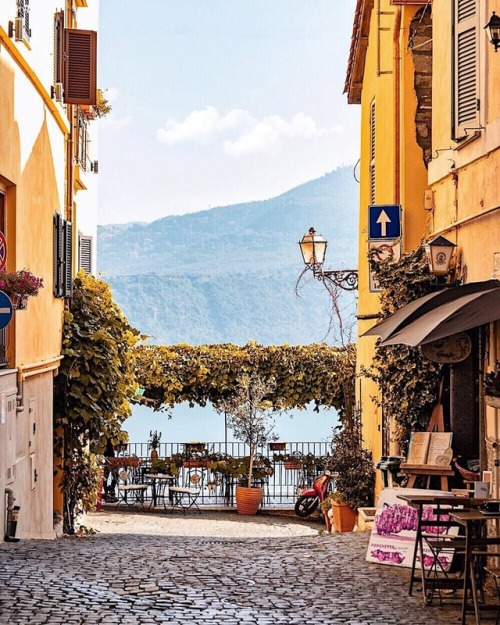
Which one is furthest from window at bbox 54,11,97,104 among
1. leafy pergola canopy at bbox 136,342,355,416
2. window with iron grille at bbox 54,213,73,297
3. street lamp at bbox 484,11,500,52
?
street lamp at bbox 484,11,500,52

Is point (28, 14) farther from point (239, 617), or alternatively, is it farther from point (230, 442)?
point (230, 442)

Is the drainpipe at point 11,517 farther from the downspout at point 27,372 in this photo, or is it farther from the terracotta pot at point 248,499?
the terracotta pot at point 248,499

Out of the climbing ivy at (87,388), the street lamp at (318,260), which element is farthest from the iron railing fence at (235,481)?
the climbing ivy at (87,388)

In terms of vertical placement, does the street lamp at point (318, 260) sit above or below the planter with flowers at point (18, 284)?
above

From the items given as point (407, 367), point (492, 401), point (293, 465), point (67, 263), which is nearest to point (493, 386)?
point (492, 401)

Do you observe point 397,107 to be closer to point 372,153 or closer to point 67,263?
point 372,153

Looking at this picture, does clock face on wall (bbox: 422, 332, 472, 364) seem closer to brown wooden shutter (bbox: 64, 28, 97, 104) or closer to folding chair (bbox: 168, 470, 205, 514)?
brown wooden shutter (bbox: 64, 28, 97, 104)

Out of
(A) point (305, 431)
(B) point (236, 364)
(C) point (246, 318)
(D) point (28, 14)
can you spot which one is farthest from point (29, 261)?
(C) point (246, 318)

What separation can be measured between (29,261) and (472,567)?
8654mm

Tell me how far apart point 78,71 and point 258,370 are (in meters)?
9.19

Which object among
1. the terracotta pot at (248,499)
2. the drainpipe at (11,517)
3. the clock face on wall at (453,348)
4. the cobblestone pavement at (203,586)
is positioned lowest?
the terracotta pot at (248,499)

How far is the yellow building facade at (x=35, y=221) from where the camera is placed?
44.9 ft

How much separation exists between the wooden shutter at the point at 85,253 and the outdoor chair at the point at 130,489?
15.9ft

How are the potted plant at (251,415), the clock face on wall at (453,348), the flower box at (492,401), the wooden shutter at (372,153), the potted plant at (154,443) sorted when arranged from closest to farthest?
the flower box at (492,401)
the clock face on wall at (453,348)
the wooden shutter at (372,153)
the potted plant at (251,415)
the potted plant at (154,443)
